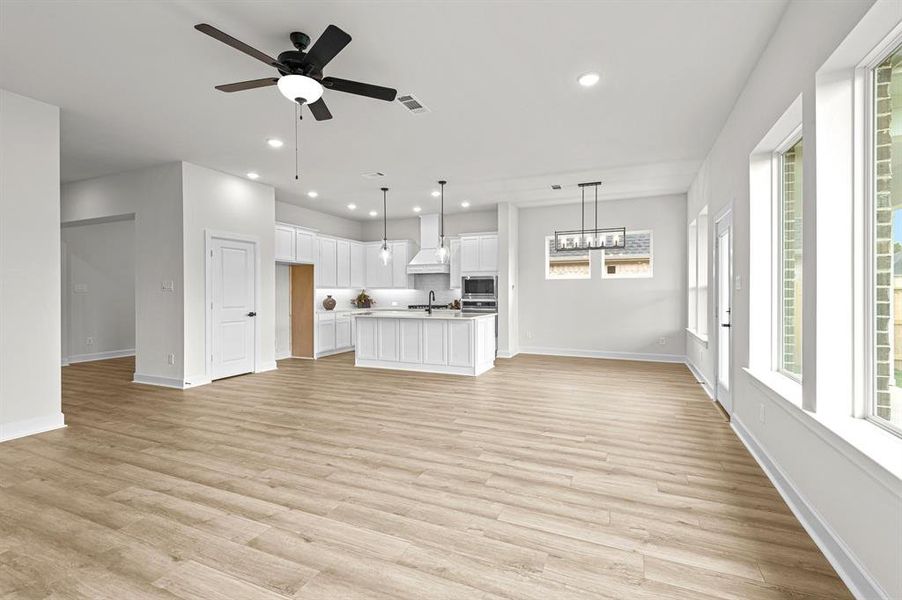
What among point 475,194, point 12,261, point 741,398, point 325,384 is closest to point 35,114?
point 12,261

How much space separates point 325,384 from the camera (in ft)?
18.7

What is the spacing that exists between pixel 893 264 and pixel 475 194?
5953mm

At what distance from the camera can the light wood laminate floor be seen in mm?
1781

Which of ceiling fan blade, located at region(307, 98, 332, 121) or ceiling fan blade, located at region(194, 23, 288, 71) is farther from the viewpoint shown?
ceiling fan blade, located at region(307, 98, 332, 121)

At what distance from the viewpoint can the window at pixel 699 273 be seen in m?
5.98

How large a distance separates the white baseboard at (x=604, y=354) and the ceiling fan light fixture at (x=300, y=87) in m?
6.67

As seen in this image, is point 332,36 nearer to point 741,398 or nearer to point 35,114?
point 35,114

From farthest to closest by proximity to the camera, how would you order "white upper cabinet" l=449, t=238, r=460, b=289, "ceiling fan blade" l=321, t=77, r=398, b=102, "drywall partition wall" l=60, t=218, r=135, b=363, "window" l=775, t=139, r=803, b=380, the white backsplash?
the white backsplash < "white upper cabinet" l=449, t=238, r=460, b=289 < "drywall partition wall" l=60, t=218, r=135, b=363 < "window" l=775, t=139, r=803, b=380 < "ceiling fan blade" l=321, t=77, r=398, b=102

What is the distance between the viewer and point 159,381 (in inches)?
223

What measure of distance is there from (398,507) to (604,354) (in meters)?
6.33

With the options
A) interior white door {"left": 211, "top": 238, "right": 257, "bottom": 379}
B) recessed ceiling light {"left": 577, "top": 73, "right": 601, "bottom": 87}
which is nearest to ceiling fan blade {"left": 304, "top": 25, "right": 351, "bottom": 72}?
recessed ceiling light {"left": 577, "top": 73, "right": 601, "bottom": 87}

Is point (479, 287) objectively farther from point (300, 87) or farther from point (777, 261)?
point (300, 87)

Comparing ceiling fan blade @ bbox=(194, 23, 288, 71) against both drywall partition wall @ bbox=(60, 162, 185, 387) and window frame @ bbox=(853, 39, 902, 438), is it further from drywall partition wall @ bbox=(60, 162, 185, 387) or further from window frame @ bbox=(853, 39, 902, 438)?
drywall partition wall @ bbox=(60, 162, 185, 387)

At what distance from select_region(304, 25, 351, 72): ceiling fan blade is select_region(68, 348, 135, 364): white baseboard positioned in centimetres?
795
